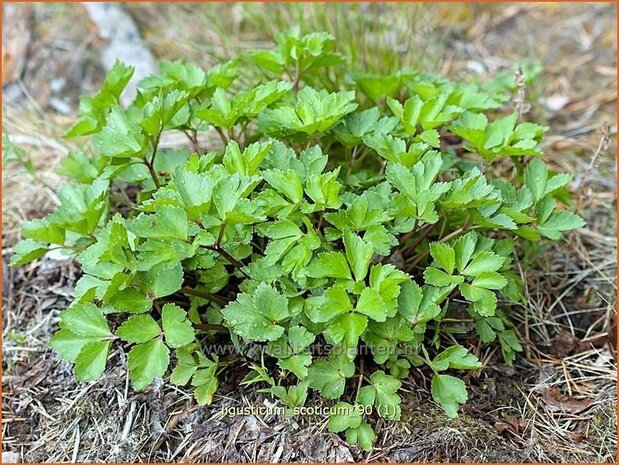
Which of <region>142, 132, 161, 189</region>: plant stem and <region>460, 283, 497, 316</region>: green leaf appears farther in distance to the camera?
<region>142, 132, 161, 189</region>: plant stem

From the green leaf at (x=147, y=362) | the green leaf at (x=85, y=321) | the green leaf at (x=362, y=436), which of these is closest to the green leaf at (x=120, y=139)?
the green leaf at (x=85, y=321)

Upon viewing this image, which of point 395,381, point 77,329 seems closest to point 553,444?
point 395,381

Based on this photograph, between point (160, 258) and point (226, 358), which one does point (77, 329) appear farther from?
point (226, 358)

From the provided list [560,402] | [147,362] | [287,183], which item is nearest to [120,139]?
[287,183]

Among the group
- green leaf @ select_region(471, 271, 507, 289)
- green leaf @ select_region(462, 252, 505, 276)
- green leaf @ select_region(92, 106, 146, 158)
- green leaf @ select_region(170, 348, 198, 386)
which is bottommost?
green leaf @ select_region(170, 348, 198, 386)

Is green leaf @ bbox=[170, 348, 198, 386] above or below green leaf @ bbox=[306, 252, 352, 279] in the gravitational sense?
below

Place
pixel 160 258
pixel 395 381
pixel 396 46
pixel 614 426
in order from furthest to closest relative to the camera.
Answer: pixel 396 46 → pixel 614 426 → pixel 395 381 → pixel 160 258

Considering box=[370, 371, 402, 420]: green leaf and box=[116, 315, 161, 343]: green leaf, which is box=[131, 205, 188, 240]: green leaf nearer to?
box=[116, 315, 161, 343]: green leaf

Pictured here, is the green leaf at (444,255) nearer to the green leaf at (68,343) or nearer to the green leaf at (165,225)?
the green leaf at (165,225)

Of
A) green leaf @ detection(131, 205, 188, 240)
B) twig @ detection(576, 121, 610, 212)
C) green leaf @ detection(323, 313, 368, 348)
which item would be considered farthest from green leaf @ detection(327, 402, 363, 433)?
twig @ detection(576, 121, 610, 212)
